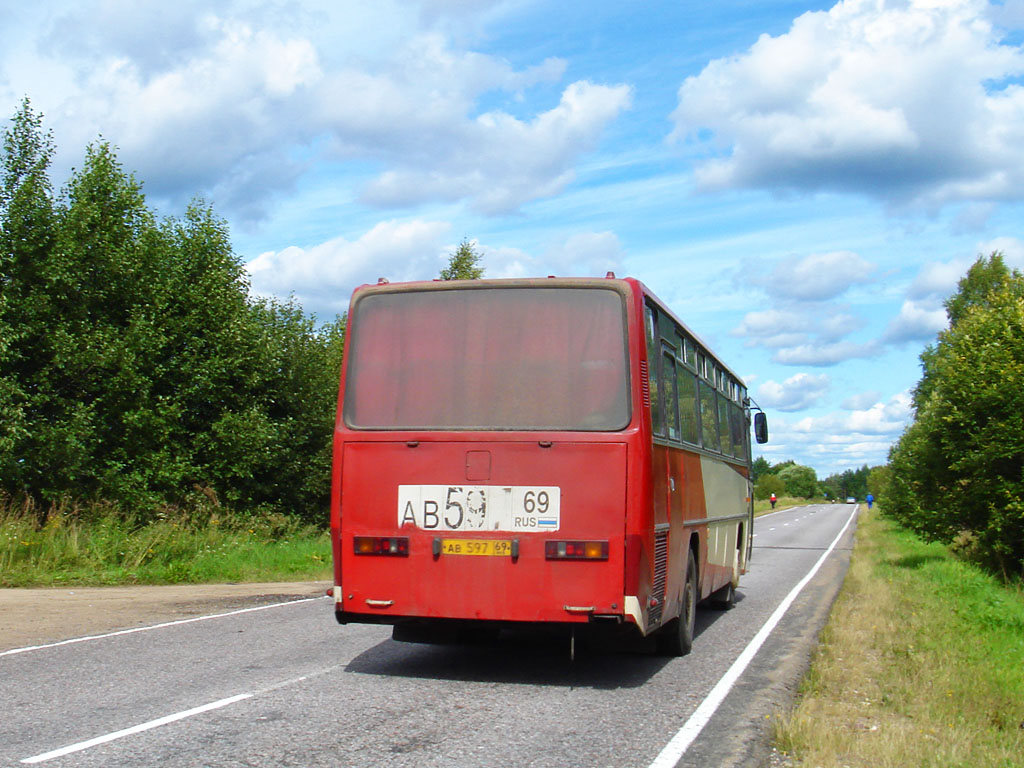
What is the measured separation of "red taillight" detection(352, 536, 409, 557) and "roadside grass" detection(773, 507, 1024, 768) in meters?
3.07

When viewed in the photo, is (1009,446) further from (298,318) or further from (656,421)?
(298,318)

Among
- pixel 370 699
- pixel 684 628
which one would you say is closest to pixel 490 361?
pixel 370 699

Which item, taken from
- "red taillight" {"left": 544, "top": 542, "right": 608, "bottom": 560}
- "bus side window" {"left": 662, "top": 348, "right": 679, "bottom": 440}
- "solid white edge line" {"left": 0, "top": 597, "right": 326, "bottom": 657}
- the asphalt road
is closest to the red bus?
"red taillight" {"left": 544, "top": 542, "right": 608, "bottom": 560}

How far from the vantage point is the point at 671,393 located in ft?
30.9

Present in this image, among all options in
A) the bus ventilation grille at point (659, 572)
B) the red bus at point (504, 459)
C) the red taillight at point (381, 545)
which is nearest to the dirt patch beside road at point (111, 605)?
the red taillight at point (381, 545)

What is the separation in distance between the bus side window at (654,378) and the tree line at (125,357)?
50.8 ft

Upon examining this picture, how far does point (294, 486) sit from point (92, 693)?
73.3 ft

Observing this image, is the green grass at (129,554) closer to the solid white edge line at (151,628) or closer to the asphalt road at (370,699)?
the solid white edge line at (151,628)

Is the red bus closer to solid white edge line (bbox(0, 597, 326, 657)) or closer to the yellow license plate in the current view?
the yellow license plate

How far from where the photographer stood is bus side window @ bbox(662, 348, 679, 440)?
30.1ft

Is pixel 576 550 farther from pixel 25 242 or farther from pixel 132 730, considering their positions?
pixel 25 242

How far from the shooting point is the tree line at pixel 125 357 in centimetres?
2217

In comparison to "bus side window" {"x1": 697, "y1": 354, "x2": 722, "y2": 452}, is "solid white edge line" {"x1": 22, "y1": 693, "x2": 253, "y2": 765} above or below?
below

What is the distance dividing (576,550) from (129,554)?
1266cm
